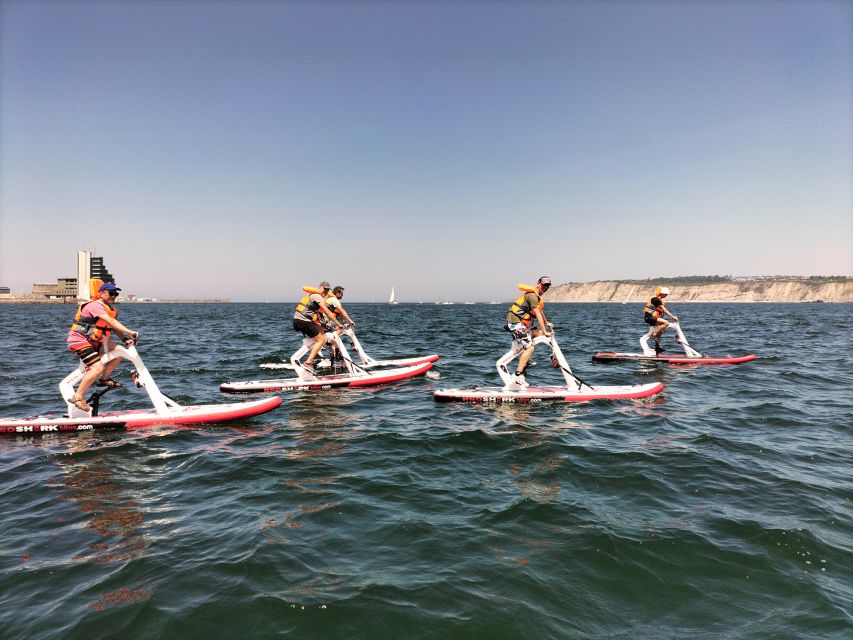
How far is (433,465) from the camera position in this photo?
309 inches

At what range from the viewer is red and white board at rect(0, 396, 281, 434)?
32.3 feet

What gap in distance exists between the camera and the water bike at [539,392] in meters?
12.7

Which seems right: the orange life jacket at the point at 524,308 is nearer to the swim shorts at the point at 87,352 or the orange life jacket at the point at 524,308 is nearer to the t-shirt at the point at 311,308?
the t-shirt at the point at 311,308

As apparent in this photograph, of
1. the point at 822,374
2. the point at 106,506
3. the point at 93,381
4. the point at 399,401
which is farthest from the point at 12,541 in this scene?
the point at 822,374

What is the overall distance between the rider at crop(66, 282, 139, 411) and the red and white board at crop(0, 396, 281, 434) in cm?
45

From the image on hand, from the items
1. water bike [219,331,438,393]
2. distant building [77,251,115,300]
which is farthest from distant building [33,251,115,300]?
water bike [219,331,438,393]

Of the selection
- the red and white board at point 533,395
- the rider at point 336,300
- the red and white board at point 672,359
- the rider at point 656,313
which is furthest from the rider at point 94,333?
the rider at point 656,313

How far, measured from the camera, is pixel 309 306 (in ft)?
49.5

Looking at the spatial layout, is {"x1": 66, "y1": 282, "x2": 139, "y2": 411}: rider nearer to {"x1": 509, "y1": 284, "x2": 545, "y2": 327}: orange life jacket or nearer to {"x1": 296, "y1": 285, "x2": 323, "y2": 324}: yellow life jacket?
{"x1": 296, "y1": 285, "x2": 323, "y2": 324}: yellow life jacket

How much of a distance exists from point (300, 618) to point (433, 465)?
13.6 ft

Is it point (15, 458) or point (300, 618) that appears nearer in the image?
point (300, 618)

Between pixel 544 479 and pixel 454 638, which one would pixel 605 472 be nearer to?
pixel 544 479

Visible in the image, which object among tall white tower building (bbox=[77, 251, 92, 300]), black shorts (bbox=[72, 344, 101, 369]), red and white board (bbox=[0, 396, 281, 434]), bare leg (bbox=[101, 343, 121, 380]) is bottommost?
red and white board (bbox=[0, 396, 281, 434])

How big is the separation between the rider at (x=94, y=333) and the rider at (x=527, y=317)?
30.1ft
